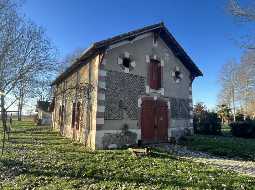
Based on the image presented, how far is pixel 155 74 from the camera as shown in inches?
624

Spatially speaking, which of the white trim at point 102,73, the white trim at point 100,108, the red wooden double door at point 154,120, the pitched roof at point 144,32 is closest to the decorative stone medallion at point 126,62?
the pitched roof at point 144,32

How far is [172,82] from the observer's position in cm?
1691

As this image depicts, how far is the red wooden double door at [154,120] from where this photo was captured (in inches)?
581

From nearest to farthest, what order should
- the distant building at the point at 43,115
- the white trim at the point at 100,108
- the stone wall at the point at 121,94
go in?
the white trim at the point at 100,108
the stone wall at the point at 121,94
the distant building at the point at 43,115

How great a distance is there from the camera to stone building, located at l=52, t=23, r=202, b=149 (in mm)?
13156

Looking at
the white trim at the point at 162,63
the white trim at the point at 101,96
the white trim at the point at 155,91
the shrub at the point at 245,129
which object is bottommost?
the shrub at the point at 245,129

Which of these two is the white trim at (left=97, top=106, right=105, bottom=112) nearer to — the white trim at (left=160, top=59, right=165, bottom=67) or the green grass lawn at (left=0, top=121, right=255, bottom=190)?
the green grass lawn at (left=0, top=121, right=255, bottom=190)

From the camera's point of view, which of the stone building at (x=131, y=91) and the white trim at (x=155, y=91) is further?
the white trim at (x=155, y=91)

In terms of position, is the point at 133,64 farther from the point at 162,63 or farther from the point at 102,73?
the point at 162,63

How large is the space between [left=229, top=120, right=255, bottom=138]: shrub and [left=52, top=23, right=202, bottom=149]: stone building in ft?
20.5

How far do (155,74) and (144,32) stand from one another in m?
2.58

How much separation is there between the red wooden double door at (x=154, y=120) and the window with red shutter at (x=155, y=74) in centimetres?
92

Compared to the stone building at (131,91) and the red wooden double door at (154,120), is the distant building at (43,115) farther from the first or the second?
the red wooden double door at (154,120)

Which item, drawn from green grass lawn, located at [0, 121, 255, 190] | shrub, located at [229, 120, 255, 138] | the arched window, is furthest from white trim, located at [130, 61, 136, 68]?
shrub, located at [229, 120, 255, 138]
